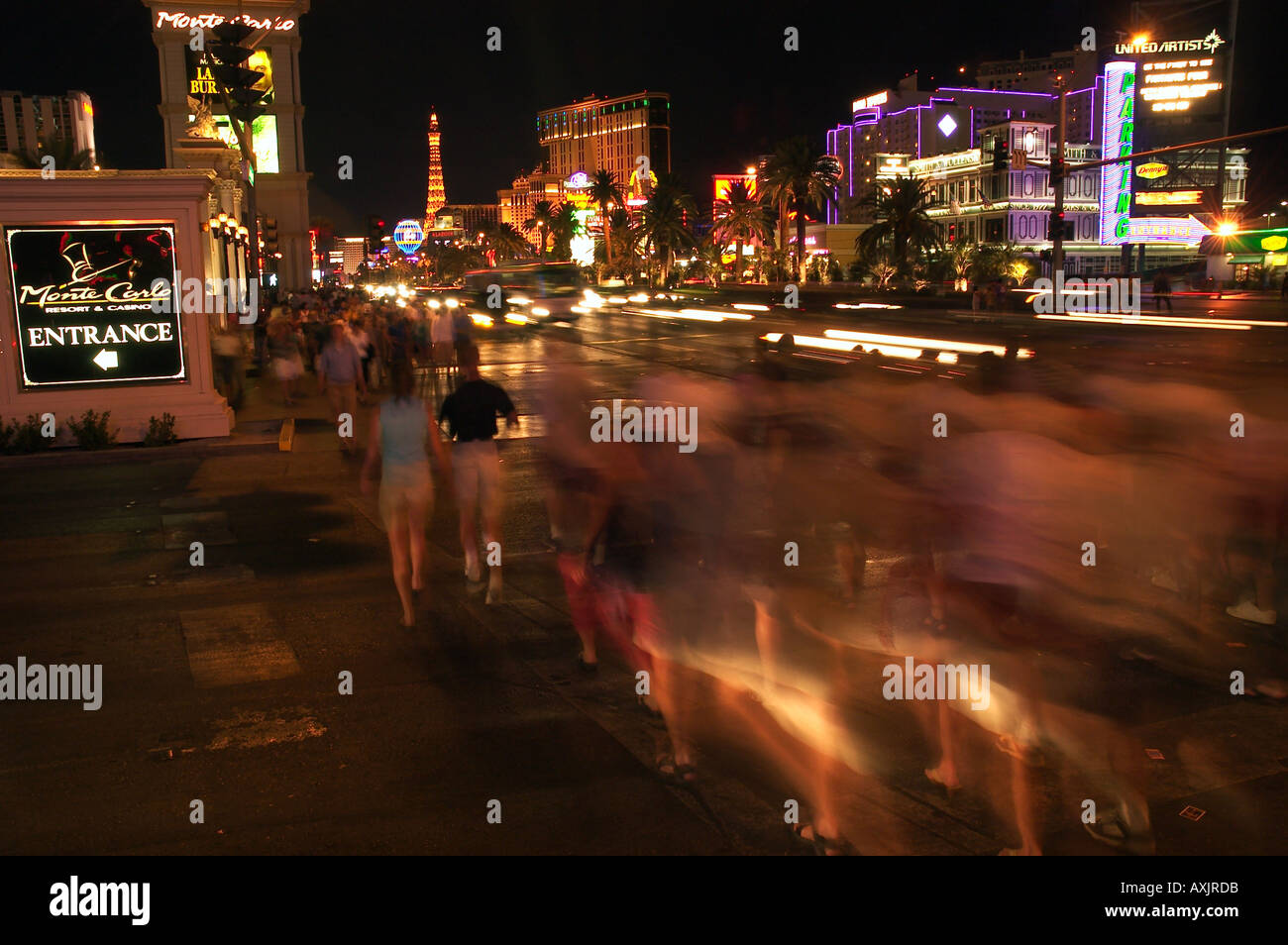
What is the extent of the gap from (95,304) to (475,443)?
10206 mm

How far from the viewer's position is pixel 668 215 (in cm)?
8775

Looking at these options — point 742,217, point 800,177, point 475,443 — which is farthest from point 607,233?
point 475,443

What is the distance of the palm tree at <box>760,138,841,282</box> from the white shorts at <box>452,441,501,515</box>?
68665 mm

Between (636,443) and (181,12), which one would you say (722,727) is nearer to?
(636,443)

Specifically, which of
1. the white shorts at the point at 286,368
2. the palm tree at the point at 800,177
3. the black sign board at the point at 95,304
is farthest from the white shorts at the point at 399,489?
the palm tree at the point at 800,177

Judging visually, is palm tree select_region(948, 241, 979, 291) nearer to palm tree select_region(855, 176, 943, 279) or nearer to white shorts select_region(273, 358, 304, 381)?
palm tree select_region(855, 176, 943, 279)

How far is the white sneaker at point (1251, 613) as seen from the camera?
21.6ft

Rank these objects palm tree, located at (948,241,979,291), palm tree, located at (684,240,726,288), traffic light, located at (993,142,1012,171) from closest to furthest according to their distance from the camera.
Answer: traffic light, located at (993,142,1012,171) < palm tree, located at (948,241,979,291) < palm tree, located at (684,240,726,288)

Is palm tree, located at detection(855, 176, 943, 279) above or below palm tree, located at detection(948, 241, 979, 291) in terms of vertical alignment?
above

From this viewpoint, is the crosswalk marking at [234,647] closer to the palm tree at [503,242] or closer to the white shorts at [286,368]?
the white shorts at [286,368]

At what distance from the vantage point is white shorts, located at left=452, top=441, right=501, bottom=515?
25.5 ft

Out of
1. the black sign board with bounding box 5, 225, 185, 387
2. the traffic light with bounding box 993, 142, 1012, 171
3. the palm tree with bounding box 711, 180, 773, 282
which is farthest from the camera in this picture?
the palm tree with bounding box 711, 180, 773, 282

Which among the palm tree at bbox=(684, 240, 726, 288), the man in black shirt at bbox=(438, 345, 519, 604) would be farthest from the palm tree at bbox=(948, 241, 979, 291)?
the man in black shirt at bbox=(438, 345, 519, 604)
